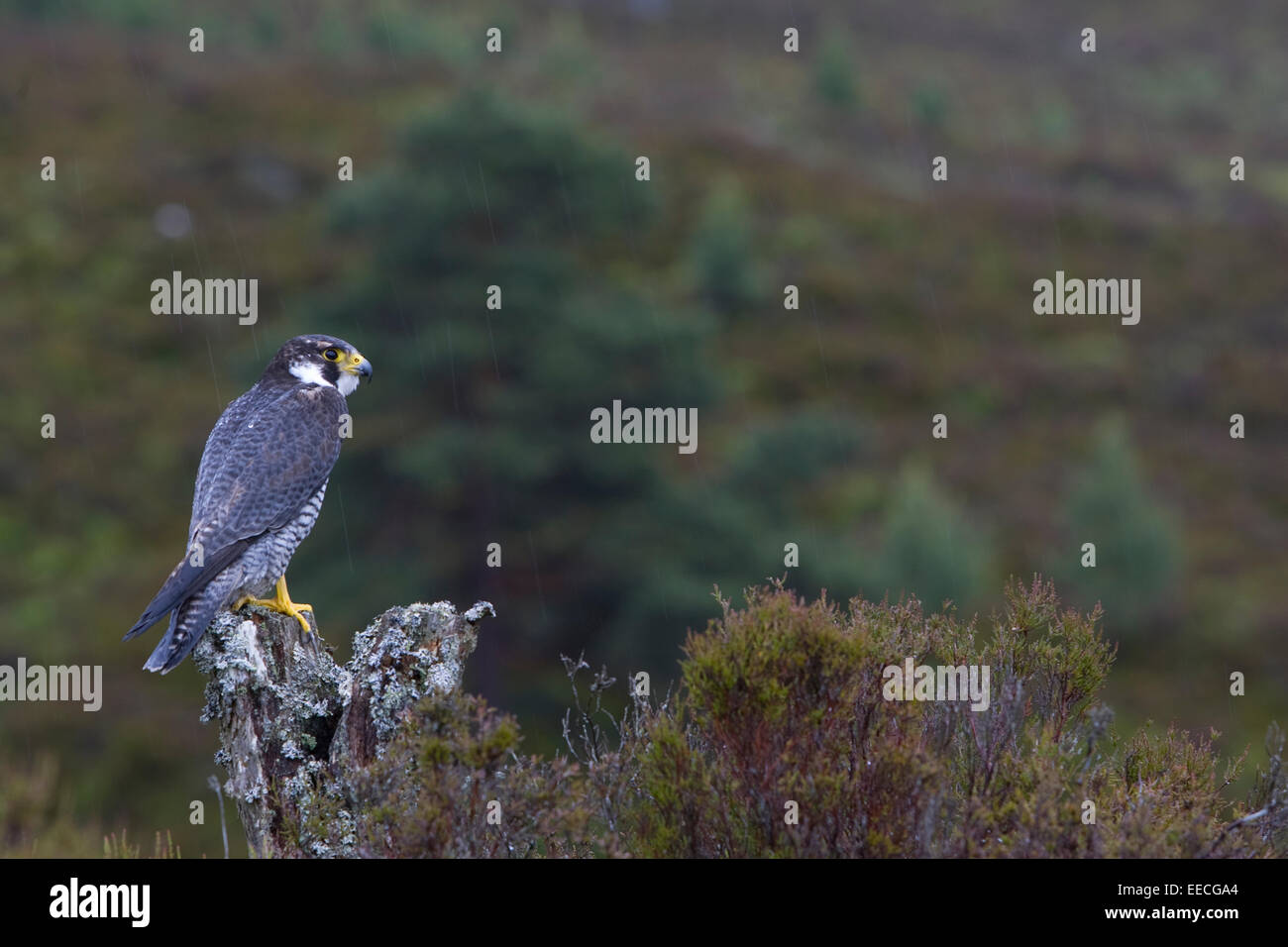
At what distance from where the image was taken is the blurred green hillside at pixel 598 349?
637 inches

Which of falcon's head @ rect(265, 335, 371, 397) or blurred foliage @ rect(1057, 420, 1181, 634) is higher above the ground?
blurred foliage @ rect(1057, 420, 1181, 634)

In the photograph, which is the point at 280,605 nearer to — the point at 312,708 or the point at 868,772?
the point at 312,708

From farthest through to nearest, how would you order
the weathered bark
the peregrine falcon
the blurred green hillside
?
the blurred green hillside, the peregrine falcon, the weathered bark

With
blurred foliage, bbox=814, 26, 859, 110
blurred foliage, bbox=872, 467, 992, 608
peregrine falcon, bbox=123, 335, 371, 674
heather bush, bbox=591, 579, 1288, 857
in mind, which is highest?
blurred foliage, bbox=814, 26, 859, 110

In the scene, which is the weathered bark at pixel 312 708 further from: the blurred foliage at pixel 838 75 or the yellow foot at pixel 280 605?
the blurred foliage at pixel 838 75

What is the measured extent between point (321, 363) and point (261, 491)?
43.9 inches

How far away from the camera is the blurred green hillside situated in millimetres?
16172

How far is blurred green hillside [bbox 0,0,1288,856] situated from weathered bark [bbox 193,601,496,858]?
4.47 metres

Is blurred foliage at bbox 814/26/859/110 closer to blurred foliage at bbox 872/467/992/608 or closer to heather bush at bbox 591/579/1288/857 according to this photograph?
blurred foliage at bbox 872/467/992/608

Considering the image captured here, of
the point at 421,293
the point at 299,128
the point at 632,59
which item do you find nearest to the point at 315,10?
the point at 632,59

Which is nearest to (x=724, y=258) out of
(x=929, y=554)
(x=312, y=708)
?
(x=929, y=554)

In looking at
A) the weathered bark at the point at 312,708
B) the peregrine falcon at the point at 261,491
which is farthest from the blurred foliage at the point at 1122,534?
the weathered bark at the point at 312,708

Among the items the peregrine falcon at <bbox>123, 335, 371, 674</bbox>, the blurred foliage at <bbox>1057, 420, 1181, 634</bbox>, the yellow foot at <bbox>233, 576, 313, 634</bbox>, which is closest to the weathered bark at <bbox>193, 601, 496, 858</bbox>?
the peregrine falcon at <bbox>123, 335, 371, 674</bbox>
